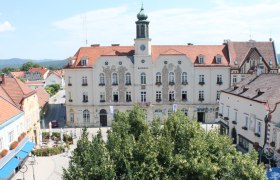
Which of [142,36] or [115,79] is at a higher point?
[142,36]

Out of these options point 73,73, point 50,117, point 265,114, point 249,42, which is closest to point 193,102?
point 249,42

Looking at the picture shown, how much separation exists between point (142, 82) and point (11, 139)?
2831 cm

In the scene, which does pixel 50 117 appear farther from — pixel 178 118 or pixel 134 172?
pixel 134 172

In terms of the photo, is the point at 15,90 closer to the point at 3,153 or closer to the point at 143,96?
the point at 3,153

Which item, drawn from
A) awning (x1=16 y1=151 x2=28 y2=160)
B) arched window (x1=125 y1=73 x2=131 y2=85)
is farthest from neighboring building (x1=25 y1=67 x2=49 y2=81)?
awning (x1=16 y1=151 x2=28 y2=160)

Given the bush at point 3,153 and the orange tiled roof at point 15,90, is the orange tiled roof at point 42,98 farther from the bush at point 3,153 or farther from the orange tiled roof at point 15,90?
the bush at point 3,153

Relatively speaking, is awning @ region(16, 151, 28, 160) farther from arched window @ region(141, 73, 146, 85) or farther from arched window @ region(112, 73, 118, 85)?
arched window @ region(141, 73, 146, 85)

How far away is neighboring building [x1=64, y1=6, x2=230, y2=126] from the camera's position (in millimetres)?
55688

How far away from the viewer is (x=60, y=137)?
48.4 metres

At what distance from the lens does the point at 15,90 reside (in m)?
40.0

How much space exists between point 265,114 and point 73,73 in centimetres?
3654

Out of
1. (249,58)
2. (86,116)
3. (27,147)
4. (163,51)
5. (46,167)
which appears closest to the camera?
(46,167)

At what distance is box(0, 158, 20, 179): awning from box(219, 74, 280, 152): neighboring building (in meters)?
20.9

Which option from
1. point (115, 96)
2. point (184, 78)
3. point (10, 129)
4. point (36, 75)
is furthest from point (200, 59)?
point (36, 75)
